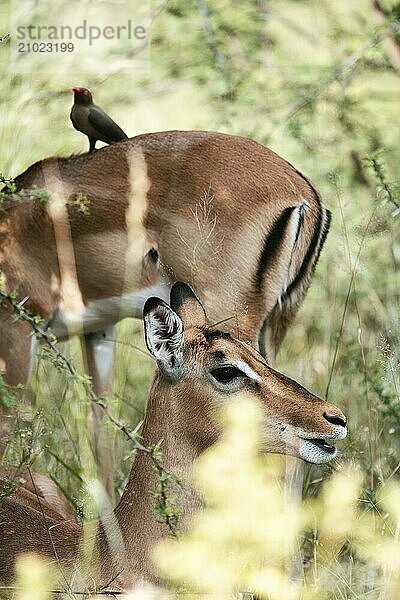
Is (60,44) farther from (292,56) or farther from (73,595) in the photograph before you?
(73,595)

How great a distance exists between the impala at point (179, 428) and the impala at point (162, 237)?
72 centimetres

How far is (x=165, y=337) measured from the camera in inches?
143

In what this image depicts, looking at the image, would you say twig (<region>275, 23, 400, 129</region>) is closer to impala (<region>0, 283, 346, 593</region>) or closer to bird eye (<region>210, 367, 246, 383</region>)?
impala (<region>0, 283, 346, 593</region>)

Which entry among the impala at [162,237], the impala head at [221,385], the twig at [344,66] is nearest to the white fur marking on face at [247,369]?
the impala head at [221,385]

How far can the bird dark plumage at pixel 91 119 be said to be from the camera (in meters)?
5.14

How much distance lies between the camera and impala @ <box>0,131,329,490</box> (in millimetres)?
4547

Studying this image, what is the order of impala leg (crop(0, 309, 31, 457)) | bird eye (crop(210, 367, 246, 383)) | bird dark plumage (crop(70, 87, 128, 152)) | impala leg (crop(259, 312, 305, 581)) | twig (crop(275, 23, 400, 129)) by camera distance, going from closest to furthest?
bird eye (crop(210, 367, 246, 383))
impala leg (crop(259, 312, 305, 581))
impala leg (crop(0, 309, 31, 457))
bird dark plumage (crop(70, 87, 128, 152))
twig (crop(275, 23, 400, 129))

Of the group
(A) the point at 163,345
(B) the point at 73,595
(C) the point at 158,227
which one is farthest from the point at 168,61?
(B) the point at 73,595

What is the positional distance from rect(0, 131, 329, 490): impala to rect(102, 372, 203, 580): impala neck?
742 mm

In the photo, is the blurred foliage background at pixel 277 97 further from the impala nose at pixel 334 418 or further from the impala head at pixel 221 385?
the impala nose at pixel 334 418

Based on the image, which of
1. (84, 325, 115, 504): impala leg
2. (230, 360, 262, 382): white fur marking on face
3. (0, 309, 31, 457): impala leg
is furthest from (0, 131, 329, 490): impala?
(230, 360, 262, 382): white fur marking on face

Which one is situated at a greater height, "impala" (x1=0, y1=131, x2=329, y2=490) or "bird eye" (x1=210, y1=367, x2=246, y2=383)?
"bird eye" (x1=210, y1=367, x2=246, y2=383)

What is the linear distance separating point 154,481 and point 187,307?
572mm

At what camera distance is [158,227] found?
15.5 ft
